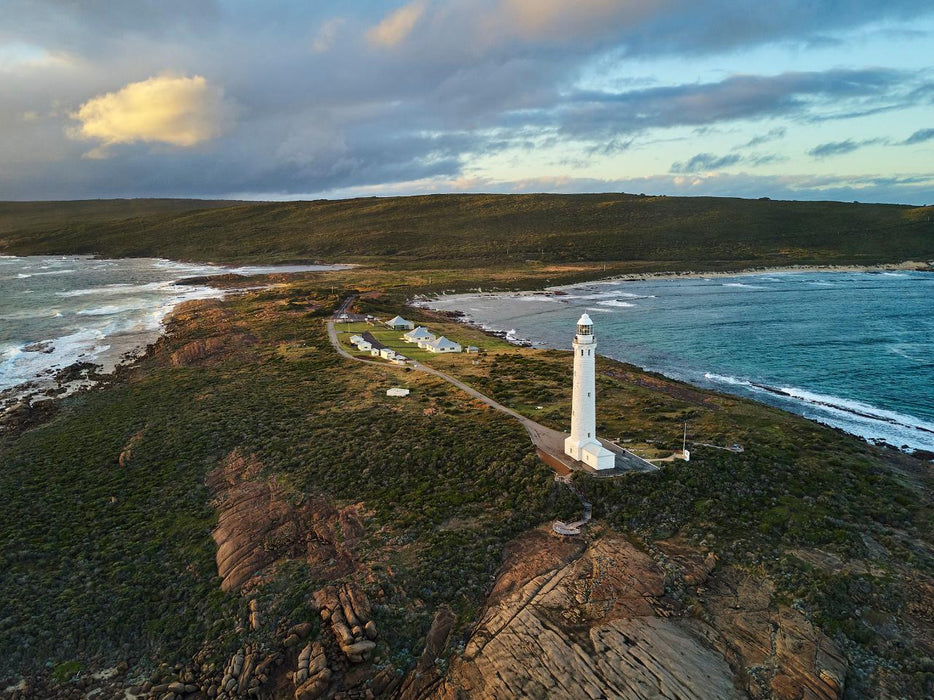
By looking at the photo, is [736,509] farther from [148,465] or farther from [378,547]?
[148,465]

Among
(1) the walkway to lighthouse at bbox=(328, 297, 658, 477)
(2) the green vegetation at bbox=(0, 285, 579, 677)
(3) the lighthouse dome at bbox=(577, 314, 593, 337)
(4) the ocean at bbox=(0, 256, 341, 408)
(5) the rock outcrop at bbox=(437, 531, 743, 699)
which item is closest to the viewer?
(5) the rock outcrop at bbox=(437, 531, 743, 699)

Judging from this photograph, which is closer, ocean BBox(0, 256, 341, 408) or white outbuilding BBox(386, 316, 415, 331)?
ocean BBox(0, 256, 341, 408)

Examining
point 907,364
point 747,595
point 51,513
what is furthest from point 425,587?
point 907,364

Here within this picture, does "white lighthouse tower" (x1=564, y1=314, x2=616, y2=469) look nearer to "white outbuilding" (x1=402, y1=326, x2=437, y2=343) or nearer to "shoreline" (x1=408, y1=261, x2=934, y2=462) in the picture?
"shoreline" (x1=408, y1=261, x2=934, y2=462)

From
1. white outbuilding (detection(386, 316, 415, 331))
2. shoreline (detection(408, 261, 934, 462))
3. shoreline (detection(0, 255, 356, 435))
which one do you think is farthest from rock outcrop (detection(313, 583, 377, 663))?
white outbuilding (detection(386, 316, 415, 331))

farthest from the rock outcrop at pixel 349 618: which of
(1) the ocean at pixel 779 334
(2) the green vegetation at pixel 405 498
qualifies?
(1) the ocean at pixel 779 334

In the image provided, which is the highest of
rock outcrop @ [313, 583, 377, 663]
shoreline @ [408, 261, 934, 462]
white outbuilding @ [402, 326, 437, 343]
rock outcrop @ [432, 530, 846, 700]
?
white outbuilding @ [402, 326, 437, 343]
